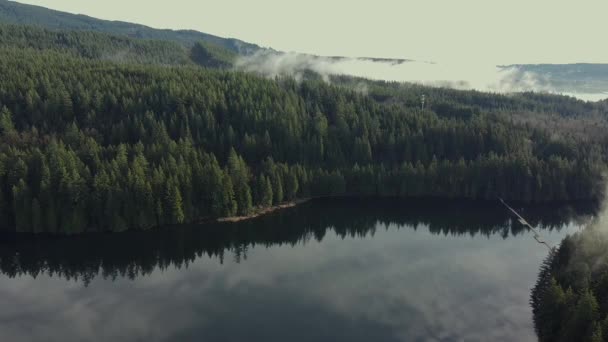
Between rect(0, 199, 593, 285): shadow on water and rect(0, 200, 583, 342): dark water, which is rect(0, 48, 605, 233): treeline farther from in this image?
rect(0, 200, 583, 342): dark water

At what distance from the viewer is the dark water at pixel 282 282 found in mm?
71750

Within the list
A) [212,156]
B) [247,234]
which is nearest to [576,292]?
[247,234]

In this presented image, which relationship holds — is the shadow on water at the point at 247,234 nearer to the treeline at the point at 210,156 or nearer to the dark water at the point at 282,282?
the dark water at the point at 282,282

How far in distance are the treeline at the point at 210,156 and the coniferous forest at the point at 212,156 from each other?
0.39 metres

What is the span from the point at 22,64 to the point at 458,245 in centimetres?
19077

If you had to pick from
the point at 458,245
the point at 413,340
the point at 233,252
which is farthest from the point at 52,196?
the point at 458,245

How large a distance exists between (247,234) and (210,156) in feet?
134

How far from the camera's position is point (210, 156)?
150375 millimetres

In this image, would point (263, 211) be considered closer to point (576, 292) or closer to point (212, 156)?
point (212, 156)

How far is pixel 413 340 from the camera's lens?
225ft

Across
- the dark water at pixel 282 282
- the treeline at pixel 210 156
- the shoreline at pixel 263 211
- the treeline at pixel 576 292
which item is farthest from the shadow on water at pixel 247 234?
the treeline at pixel 576 292

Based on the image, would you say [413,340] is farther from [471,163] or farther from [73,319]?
[471,163]

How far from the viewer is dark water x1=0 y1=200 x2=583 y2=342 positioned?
71750mm

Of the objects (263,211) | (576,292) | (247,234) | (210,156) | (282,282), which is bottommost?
(247,234)
